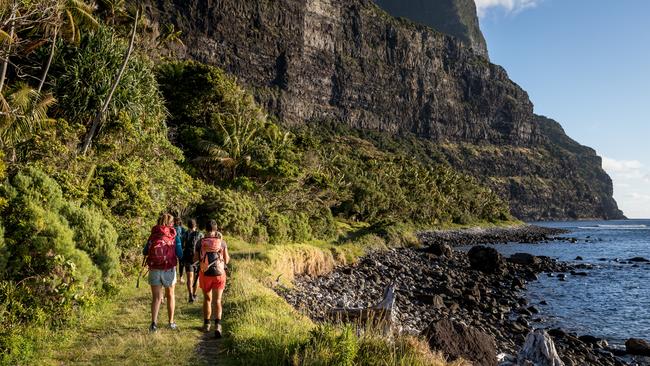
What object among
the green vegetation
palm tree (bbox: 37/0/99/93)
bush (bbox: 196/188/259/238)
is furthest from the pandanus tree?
palm tree (bbox: 37/0/99/93)

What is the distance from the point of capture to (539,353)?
11.0m

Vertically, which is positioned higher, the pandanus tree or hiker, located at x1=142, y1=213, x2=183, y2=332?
the pandanus tree

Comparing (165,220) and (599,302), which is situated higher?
(165,220)

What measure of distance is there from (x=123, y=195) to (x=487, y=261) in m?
30.9

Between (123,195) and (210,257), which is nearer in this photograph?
(210,257)

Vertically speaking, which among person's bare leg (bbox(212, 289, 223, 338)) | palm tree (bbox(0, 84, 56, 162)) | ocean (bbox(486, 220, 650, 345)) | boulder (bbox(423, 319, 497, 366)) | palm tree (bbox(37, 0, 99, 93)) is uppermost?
palm tree (bbox(37, 0, 99, 93))

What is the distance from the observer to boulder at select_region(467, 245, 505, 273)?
36875mm

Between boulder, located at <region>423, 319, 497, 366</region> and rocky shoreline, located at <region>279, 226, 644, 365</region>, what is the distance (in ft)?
0.76

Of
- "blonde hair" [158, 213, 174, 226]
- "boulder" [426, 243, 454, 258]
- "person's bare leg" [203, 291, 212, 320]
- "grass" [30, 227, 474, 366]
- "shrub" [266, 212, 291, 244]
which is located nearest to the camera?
"grass" [30, 227, 474, 366]

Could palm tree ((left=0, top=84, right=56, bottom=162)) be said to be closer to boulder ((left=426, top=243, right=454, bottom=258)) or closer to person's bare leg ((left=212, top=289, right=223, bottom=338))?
person's bare leg ((left=212, top=289, right=223, bottom=338))

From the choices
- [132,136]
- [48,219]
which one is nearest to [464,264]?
[132,136]

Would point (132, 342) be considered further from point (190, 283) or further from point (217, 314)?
point (190, 283)

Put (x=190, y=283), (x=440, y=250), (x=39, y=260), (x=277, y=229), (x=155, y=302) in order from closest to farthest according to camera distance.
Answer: (x=39, y=260) → (x=155, y=302) → (x=190, y=283) → (x=277, y=229) → (x=440, y=250)

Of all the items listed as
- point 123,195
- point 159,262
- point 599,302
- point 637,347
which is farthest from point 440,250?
point 159,262
